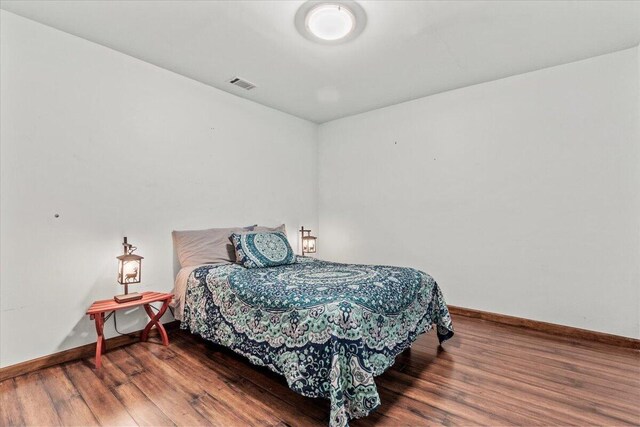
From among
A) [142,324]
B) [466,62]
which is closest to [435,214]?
[466,62]

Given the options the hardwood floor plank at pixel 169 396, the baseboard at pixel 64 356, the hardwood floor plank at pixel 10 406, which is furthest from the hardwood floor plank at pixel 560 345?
the hardwood floor plank at pixel 10 406

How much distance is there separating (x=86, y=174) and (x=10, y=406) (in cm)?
165

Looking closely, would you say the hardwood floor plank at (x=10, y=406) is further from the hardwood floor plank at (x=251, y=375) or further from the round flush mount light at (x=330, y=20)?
the round flush mount light at (x=330, y=20)

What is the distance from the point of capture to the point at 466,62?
297 cm

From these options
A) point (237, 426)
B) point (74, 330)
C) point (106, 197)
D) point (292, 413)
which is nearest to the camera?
point (237, 426)

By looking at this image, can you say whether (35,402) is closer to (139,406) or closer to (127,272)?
(139,406)

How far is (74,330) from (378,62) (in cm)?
349

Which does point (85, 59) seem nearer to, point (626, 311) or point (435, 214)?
point (435, 214)

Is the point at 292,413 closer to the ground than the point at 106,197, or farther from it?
closer to the ground

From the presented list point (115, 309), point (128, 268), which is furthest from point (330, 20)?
point (115, 309)

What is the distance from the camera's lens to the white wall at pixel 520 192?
2.75 m

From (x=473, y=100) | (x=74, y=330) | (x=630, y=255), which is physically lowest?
(x=74, y=330)

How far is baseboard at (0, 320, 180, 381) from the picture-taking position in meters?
2.15

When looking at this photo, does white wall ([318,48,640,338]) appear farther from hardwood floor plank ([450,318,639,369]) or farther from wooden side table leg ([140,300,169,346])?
wooden side table leg ([140,300,169,346])
